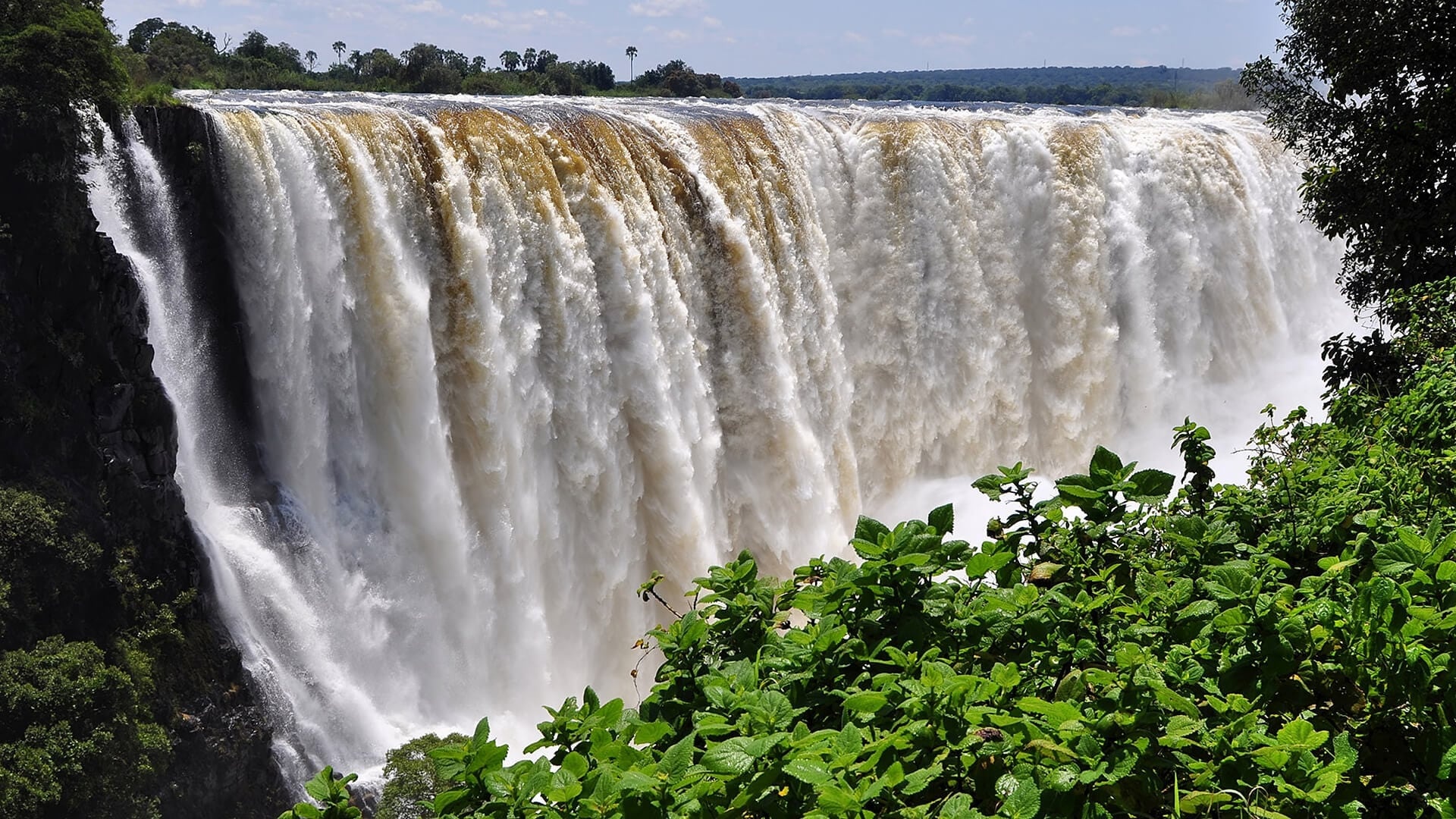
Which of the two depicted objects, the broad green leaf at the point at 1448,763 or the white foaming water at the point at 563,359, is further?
the white foaming water at the point at 563,359

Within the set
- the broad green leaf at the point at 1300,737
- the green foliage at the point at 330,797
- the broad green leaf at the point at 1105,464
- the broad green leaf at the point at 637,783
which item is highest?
the broad green leaf at the point at 1105,464

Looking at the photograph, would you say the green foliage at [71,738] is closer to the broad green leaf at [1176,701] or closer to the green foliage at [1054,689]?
A: the green foliage at [1054,689]

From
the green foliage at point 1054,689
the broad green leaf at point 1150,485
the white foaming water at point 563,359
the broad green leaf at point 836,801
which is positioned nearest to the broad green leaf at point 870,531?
the green foliage at point 1054,689

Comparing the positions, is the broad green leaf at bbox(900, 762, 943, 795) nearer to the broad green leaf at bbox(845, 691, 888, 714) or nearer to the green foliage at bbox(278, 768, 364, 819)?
the broad green leaf at bbox(845, 691, 888, 714)

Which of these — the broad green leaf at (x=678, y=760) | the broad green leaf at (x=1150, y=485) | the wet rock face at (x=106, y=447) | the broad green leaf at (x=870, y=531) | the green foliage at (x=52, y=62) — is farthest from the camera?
the green foliage at (x=52, y=62)

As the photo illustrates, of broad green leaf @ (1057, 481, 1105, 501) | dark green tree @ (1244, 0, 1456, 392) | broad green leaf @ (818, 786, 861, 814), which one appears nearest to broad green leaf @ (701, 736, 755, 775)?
broad green leaf @ (818, 786, 861, 814)

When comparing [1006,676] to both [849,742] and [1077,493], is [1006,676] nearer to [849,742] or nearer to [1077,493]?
[849,742]
